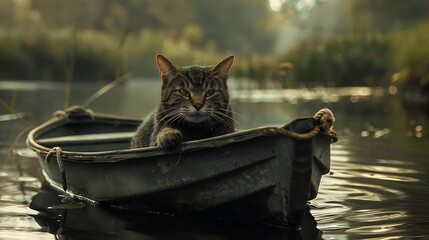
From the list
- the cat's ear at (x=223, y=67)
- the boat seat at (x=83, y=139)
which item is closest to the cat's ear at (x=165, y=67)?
the cat's ear at (x=223, y=67)

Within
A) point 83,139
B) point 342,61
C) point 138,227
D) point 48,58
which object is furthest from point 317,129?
point 48,58

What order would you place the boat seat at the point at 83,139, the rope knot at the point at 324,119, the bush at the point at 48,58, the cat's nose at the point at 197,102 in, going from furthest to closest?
the bush at the point at 48,58 → the boat seat at the point at 83,139 → the cat's nose at the point at 197,102 → the rope knot at the point at 324,119

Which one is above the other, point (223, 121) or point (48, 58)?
point (48, 58)

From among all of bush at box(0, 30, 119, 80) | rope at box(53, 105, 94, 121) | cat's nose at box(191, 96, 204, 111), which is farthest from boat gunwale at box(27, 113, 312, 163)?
bush at box(0, 30, 119, 80)

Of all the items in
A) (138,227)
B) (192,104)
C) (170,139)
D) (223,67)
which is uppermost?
(223,67)

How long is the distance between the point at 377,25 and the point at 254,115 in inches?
1350

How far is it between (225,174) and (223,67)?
93 cm

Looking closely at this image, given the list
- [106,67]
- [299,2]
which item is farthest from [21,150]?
[299,2]

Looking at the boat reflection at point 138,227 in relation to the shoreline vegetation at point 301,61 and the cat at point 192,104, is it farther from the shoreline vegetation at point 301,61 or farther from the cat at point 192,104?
the shoreline vegetation at point 301,61

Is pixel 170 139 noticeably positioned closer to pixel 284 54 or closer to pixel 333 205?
pixel 333 205

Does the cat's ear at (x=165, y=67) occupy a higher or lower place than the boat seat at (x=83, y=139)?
higher

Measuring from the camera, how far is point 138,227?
664 cm

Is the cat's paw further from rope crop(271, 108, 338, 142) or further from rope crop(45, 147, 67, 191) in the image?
rope crop(45, 147, 67, 191)

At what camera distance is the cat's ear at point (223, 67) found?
6336 mm
